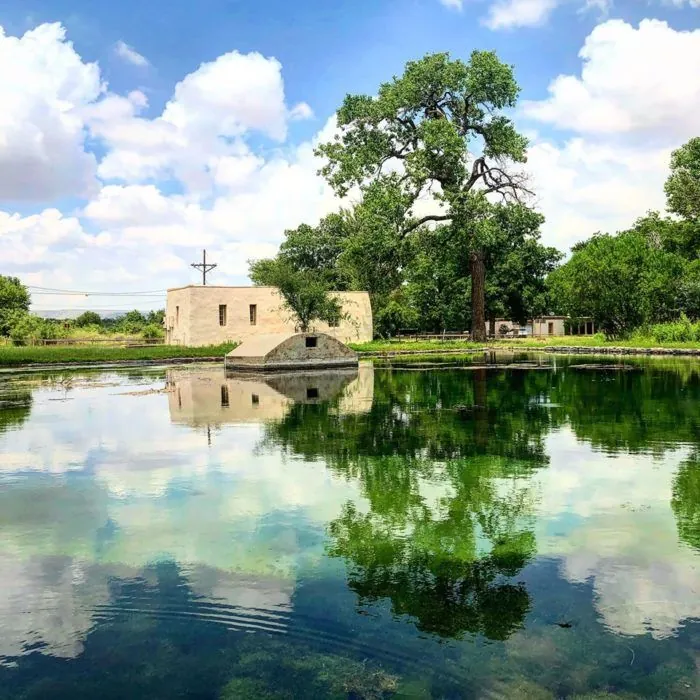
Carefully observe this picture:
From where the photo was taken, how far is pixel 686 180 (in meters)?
A: 50.4

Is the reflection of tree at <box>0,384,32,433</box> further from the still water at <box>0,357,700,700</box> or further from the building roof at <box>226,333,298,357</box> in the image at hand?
the building roof at <box>226,333,298,357</box>

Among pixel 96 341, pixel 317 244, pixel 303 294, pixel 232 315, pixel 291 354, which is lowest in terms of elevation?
pixel 291 354

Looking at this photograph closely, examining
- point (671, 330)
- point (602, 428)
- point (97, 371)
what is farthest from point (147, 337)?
point (602, 428)

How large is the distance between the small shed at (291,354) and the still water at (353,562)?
62.1 ft

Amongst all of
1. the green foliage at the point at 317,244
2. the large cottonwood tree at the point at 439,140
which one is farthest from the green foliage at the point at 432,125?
the green foliage at the point at 317,244

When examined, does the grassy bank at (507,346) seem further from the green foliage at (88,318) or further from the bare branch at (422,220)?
the green foliage at (88,318)

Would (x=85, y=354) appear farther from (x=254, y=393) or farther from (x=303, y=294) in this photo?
(x=254, y=393)

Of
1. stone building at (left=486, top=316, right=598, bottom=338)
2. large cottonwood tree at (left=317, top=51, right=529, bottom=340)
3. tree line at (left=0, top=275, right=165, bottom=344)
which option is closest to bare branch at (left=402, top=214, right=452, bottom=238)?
large cottonwood tree at (left=317, top=51, right=529, bottom=340)

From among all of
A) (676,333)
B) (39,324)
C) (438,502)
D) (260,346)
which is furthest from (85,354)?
(438,502)

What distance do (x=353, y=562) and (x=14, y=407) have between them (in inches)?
567

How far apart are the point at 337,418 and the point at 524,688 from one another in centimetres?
1102

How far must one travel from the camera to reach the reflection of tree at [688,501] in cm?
650

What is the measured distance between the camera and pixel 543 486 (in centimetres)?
839

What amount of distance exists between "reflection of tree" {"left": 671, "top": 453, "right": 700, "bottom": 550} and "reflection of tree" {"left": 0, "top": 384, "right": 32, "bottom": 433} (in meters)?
11.5
